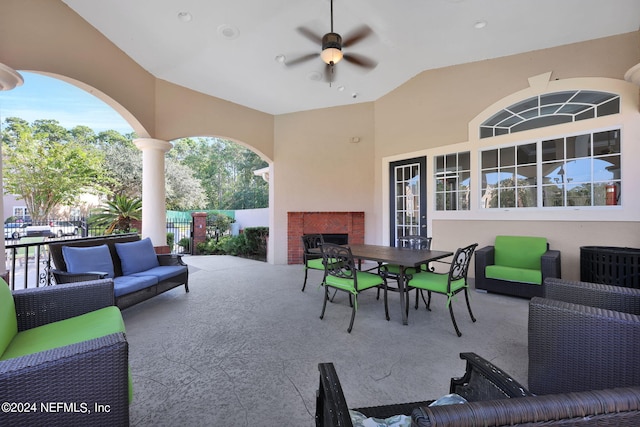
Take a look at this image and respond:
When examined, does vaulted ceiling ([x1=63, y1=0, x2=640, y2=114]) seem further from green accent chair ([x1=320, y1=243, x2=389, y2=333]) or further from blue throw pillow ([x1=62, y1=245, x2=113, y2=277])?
blue throw pillow ([x1=62, y1=245, x2=113, y2=277])

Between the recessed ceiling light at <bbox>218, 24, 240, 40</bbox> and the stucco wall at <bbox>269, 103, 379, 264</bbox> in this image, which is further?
the stucco wall at <bbox>269, 103, 379, 264</bbox>

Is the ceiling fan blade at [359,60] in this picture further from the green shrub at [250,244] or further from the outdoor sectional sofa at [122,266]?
the green shrub at [250,244]

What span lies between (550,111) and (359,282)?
3905 millimetres

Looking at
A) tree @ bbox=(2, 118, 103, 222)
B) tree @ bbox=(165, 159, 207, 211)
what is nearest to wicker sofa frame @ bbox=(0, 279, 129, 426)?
tree @ bbox=(2, 118, 103, 222)

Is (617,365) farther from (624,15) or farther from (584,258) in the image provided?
(624,15)

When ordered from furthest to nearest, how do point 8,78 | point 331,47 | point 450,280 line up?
point 331,47 < point 450,280 < point 8,78

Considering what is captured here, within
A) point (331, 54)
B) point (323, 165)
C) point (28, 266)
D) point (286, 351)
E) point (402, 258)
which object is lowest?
point (286, 351)

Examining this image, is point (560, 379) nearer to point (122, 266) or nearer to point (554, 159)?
point (554, 159)

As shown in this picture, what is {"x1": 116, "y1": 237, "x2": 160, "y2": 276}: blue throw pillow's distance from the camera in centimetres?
359

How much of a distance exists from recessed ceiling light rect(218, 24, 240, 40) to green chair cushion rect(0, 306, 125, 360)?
3744 mm

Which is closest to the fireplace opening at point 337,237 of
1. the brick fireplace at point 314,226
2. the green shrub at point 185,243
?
the brick fireplace at point 314,226

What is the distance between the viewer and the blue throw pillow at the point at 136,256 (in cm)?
359

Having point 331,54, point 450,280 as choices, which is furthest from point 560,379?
point 331,54

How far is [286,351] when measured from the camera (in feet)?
7.82
